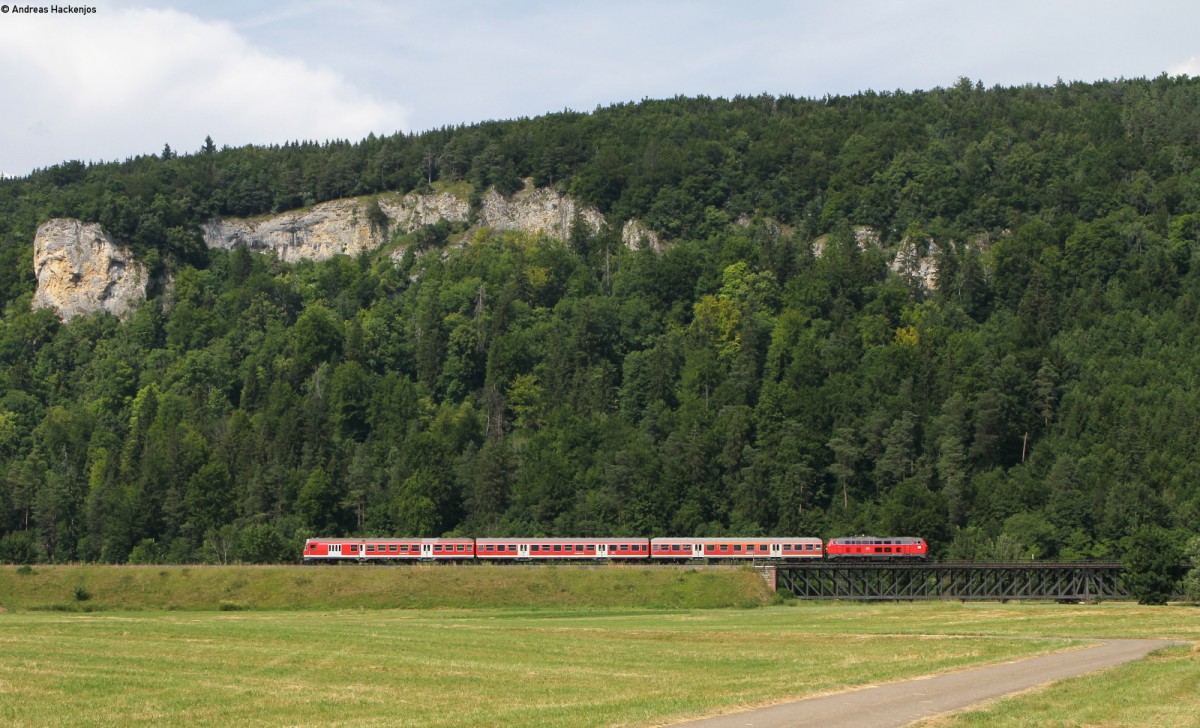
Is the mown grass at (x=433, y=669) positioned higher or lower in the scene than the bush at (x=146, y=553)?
higher

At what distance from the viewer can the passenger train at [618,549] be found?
124m

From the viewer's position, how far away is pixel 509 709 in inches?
1592

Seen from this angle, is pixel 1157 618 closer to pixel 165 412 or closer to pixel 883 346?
pixel 883 346

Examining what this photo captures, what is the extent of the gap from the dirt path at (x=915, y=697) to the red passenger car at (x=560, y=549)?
73124 mm

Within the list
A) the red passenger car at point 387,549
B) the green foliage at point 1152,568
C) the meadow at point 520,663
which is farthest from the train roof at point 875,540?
the red passenger car at point 387,549

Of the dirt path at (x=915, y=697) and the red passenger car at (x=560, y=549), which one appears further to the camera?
the red passenger car at (x=560, y=549)

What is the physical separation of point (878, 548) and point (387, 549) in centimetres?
4239


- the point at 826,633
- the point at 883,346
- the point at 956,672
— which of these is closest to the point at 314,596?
the point at 826,633

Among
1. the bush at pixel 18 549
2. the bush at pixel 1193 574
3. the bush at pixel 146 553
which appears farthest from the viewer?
the bush at pixel 18 549

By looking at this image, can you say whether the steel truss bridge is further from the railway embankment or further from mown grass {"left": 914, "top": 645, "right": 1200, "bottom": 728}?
mown grass {"left": 914, "top": 645, "right": 1200, "bottom": 728}

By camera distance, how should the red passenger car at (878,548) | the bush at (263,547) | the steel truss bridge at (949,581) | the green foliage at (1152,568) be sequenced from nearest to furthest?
the green foliage at (1152,568) → the steel truss bridge at (949,581) → the red passenger car at (878,548) → the bush at (263,547)

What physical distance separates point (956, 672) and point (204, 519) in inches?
4832

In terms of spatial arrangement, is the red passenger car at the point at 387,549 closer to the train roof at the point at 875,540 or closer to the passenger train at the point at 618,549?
the passenger train at the point at 618,549

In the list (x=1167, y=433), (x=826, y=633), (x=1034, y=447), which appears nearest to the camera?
(x=826, y=633)
